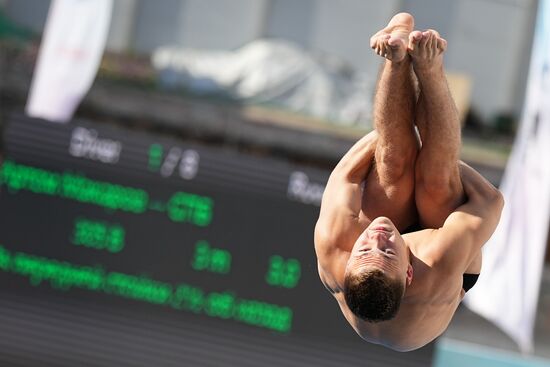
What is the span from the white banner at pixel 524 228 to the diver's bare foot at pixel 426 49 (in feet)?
12.4

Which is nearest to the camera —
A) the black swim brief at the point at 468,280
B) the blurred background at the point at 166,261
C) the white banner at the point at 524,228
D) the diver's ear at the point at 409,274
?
the diver's ear at the point at 409,274

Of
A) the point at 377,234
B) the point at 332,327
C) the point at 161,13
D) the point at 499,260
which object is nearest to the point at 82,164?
the point at 332,327

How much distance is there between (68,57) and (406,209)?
499 cm

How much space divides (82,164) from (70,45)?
39.3 inches

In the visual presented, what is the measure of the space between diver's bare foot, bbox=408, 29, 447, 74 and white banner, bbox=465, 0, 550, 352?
3792 millimetres

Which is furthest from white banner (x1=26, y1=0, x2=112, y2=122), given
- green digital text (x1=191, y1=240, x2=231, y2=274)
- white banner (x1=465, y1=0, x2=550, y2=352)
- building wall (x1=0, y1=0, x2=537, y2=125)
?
building wall (x1=0, y1=0, x2=537, y2=125)

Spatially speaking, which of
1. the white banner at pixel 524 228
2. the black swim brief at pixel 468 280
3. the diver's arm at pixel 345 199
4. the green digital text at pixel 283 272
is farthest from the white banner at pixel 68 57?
the black swim brief at pixel 468 280

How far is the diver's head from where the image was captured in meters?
4.43

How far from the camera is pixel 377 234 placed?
448 cm

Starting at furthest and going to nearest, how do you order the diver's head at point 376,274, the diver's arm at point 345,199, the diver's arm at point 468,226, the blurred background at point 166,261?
the blurred background at point 166,261 → the diver's arm at point 345,199 → the diver's arm at point 468,226 → the diver's head at point 376,274

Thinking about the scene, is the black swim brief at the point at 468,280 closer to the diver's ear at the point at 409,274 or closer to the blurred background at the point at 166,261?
the diver's ear at the point at 409,274

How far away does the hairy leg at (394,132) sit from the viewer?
4605 millimetres

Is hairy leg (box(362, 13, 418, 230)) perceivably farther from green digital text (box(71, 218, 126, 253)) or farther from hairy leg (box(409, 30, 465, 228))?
green digital text (box(71, 218, 126, 253))

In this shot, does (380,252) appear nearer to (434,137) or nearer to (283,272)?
(434,137)
